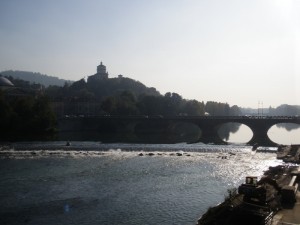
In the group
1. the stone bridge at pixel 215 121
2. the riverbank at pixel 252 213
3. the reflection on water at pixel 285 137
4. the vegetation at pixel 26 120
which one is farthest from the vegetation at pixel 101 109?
the riverbank at pixel 252 213

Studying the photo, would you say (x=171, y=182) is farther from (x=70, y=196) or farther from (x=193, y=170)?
(x=70, y=196)

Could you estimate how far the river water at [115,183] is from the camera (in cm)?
2788

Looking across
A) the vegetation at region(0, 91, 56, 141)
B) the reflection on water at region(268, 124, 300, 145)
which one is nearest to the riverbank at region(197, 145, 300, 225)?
the vegetation at region(0, 91, 56, 141)

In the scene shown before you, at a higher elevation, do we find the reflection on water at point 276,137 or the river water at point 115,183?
the reflection on water at point 276,137

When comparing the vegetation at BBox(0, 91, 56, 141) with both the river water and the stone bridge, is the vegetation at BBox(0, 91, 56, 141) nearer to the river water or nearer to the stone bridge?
the stone bridge

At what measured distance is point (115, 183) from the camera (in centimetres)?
3781

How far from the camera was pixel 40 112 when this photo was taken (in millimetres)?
91062

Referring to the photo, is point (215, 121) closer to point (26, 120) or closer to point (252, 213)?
point (26, 120)

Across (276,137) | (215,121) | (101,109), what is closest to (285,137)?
(276,137)

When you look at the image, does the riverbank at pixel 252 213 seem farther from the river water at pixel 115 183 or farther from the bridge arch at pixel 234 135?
the bridge arch at pixel 234 135

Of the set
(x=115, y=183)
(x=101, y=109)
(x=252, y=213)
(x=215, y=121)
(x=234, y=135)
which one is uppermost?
(x=101, y=109)

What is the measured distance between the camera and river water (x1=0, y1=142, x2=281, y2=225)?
27875 mm

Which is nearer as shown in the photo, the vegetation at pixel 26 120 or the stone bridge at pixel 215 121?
the vegetation at pixel 26 120

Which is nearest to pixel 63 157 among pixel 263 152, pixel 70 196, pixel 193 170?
pixel 193 170
